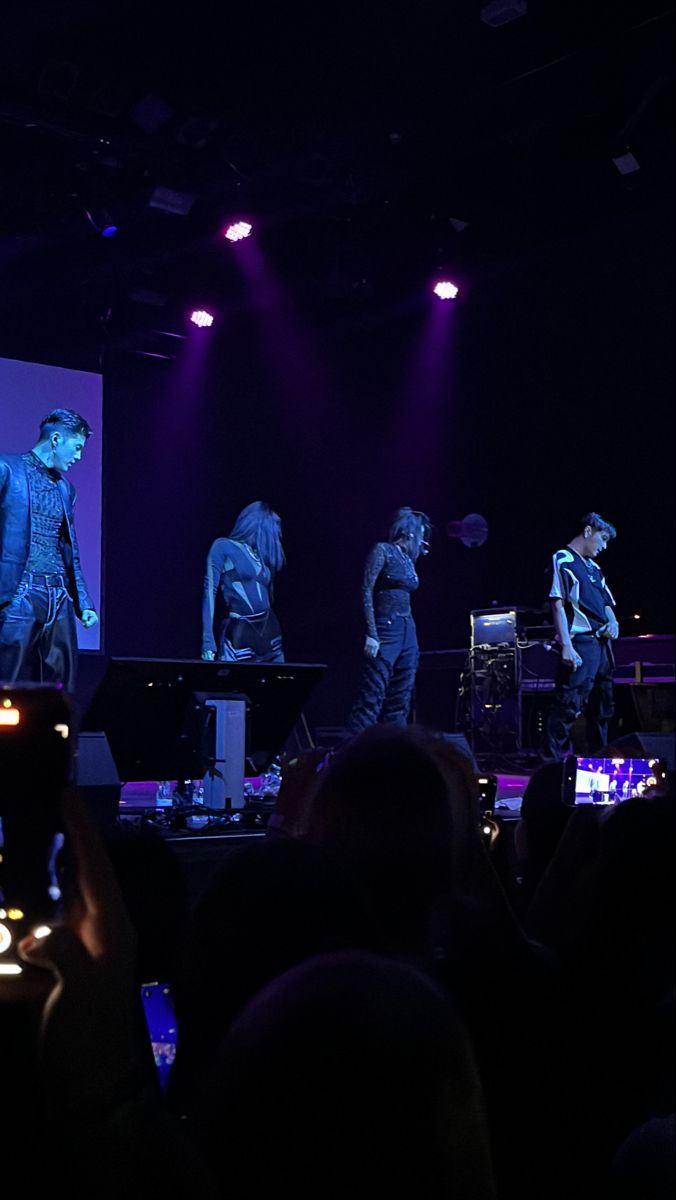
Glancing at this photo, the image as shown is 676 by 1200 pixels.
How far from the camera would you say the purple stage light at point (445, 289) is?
10.3 metres

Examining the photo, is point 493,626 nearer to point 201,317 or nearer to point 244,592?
point 244,592

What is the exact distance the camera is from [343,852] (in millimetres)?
1509

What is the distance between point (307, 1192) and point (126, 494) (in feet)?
34.4

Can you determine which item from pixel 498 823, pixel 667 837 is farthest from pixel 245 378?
pixel 667 837

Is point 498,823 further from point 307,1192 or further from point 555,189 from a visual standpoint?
point 555,189

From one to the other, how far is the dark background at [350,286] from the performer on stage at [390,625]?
2435 millimetres

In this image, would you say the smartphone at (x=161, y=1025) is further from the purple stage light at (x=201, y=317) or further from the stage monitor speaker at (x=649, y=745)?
the purple stage light at (x=201, y=317)

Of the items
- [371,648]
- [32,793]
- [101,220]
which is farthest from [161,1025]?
[101,220]

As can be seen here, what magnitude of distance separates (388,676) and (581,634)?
1341 millimetres

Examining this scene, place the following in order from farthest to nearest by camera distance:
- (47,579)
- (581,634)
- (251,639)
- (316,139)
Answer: (251,639)
(581,634)
(316,139)
(47,579)

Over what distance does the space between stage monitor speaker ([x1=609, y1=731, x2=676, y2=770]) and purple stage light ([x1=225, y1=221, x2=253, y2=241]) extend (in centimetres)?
574

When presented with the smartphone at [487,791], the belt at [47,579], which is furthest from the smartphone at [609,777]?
the belt at [47,579]

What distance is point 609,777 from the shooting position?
3.38 m

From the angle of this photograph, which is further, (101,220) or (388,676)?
(101,220)
